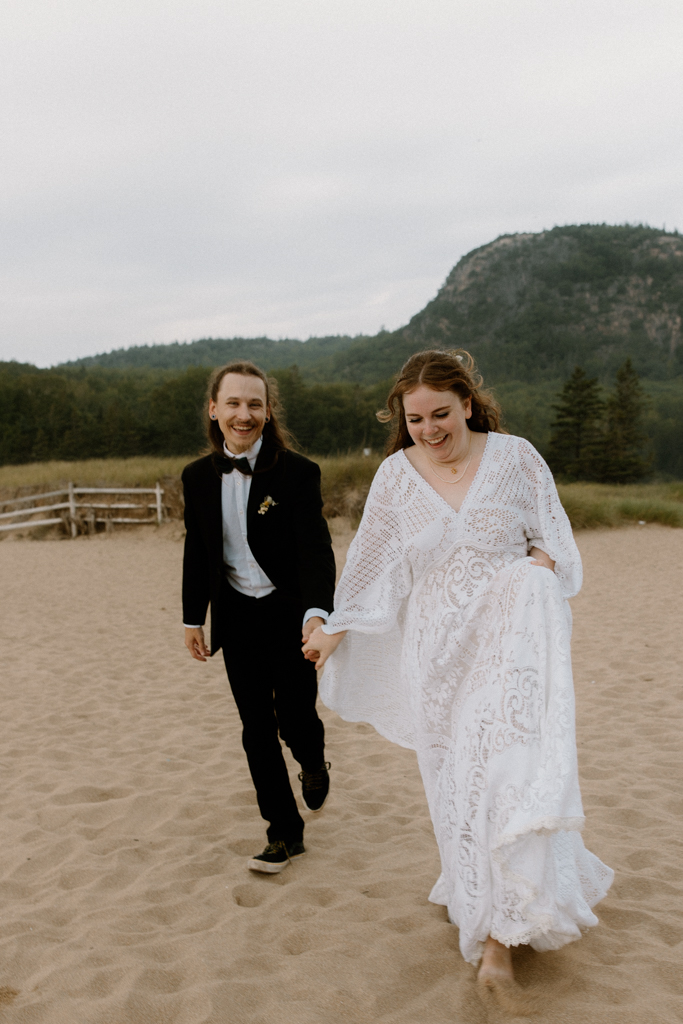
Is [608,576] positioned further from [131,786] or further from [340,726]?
[131,786]

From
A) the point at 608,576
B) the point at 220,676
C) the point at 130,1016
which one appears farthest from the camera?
the point at 608,576

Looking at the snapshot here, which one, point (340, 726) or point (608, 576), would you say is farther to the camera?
point (608, 576)

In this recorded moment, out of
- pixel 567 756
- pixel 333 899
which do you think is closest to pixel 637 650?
pixel 333 899

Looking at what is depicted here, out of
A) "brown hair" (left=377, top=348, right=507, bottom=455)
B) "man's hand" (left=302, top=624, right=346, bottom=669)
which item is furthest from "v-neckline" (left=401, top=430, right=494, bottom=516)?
"man's hand" (left=302, top=624, right=346, bottom=669)

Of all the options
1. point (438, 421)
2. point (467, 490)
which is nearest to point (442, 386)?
point (438, 421)

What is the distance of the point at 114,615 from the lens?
10.1 m

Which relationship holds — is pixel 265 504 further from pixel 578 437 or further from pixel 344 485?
pixel 578 437

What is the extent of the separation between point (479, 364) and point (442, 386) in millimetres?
96405

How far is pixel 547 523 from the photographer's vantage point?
247cm

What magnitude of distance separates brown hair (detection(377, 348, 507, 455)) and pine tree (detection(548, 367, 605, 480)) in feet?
117

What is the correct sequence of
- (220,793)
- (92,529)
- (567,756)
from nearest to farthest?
(567,756) → (220,793) → (92,529)

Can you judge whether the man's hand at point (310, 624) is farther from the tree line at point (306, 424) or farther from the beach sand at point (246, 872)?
the tree line at point (306, 424)

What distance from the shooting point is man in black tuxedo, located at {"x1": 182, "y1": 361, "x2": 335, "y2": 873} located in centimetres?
306

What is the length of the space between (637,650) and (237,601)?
5796 millimetres
